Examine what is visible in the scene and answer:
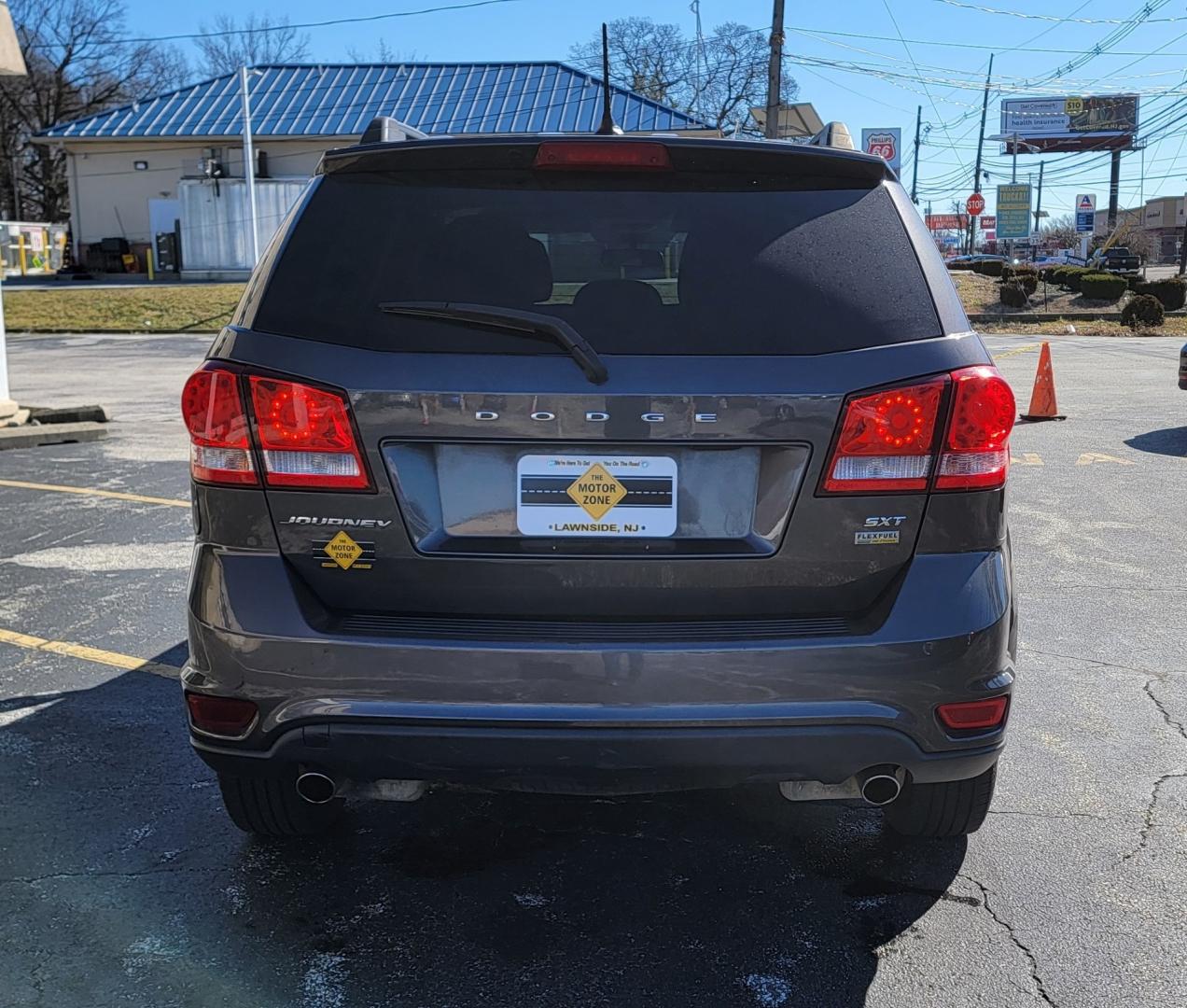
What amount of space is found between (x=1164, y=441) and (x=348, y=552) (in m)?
9.88

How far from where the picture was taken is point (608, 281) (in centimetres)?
266

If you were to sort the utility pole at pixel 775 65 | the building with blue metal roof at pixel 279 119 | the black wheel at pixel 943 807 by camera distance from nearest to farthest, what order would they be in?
the black wheel at pixel 943 807 < the utility pole at pixel 775 65 < the building with blue metal roof at pixel 279 119

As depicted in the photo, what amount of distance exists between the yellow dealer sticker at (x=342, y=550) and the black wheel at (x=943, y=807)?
5.02ft

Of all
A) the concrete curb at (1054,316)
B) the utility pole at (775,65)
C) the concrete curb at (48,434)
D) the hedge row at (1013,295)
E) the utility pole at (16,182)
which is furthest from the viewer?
the utility pole at (16,182)

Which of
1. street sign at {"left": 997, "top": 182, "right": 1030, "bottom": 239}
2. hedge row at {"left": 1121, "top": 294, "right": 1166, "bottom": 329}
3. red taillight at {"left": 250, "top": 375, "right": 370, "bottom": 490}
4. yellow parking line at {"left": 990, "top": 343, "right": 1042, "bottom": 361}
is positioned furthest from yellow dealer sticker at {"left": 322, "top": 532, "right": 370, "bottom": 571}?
street sign at {"left": 997, "top": 182, "right": 1030, "bottom": 239}

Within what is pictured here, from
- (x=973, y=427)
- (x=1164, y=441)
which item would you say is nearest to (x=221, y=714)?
(x=973, y=427)

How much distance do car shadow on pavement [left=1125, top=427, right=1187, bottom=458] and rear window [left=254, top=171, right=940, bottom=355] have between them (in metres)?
8.36

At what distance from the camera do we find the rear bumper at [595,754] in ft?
8.10

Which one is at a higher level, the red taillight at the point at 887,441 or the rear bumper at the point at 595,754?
the red taillight at the point at 887,441

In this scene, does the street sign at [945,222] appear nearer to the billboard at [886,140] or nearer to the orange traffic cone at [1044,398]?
the billboard at [886,140]

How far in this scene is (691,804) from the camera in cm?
357

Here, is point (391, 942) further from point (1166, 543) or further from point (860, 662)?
point (1166, 543)

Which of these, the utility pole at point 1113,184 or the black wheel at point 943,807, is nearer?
the black wheel at point 943,807

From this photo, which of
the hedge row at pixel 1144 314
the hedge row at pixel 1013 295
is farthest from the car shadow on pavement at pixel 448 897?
the hedge row at pixel 1013 295
